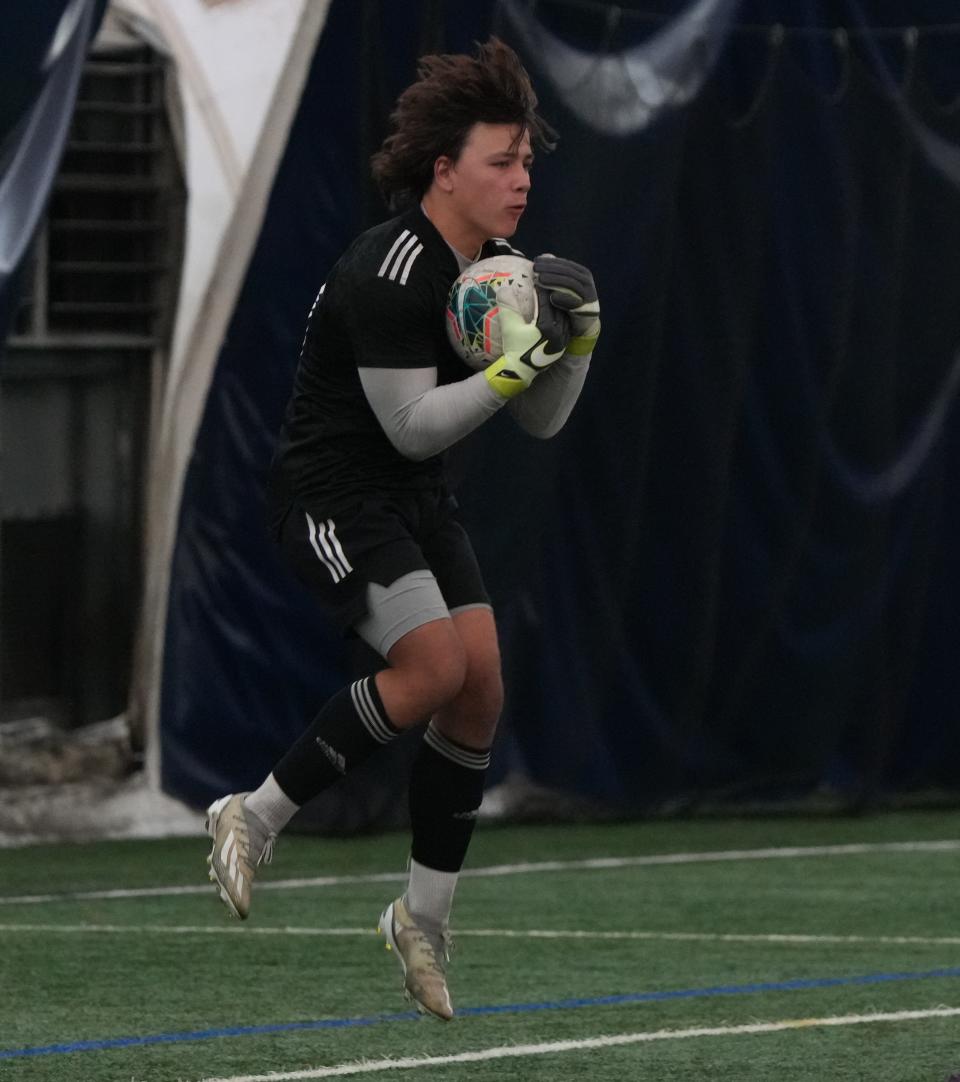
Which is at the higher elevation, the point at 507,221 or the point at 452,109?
the point at 452,109

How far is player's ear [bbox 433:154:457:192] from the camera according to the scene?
17.7ft

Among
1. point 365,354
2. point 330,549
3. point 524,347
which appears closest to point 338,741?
point 330,549

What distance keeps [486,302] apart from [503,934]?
335cm

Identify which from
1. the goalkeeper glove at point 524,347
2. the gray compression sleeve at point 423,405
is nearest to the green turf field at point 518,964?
the gray compression sleeve at point 423,405

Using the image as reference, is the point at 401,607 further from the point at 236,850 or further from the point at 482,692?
the point at 236,850

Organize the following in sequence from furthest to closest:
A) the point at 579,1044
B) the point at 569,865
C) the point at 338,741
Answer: the point at 569,865, the point at 579,1044, the point at 338,741

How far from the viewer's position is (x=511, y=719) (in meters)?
11.1

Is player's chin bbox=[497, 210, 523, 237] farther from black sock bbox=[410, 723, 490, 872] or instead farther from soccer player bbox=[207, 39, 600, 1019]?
black sock bbox=[410, 723, 490, 872]

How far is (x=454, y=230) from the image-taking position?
17.7ft

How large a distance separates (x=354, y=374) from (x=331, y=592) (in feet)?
1.47

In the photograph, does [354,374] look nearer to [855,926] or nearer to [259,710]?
[855,926]

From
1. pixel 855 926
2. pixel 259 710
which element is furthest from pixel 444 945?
pixel 259 710

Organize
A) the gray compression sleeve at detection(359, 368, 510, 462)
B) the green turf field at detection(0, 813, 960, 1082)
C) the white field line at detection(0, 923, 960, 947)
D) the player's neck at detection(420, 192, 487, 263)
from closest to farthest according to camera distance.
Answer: the gray compression sleeve at detection(359, 368, 510, 462) → the player's neck at detection(420, 192, 487, 263) → the green turf field at detection(0, 813, 960, 1082) → the white field line at detection(0, 923, 960, 947)

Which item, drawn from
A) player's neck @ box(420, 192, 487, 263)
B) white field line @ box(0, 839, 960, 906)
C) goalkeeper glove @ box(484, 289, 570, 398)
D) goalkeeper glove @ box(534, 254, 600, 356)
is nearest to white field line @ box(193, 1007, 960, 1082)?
goalkeeper glove @ box(484, 289, 570, 398)
